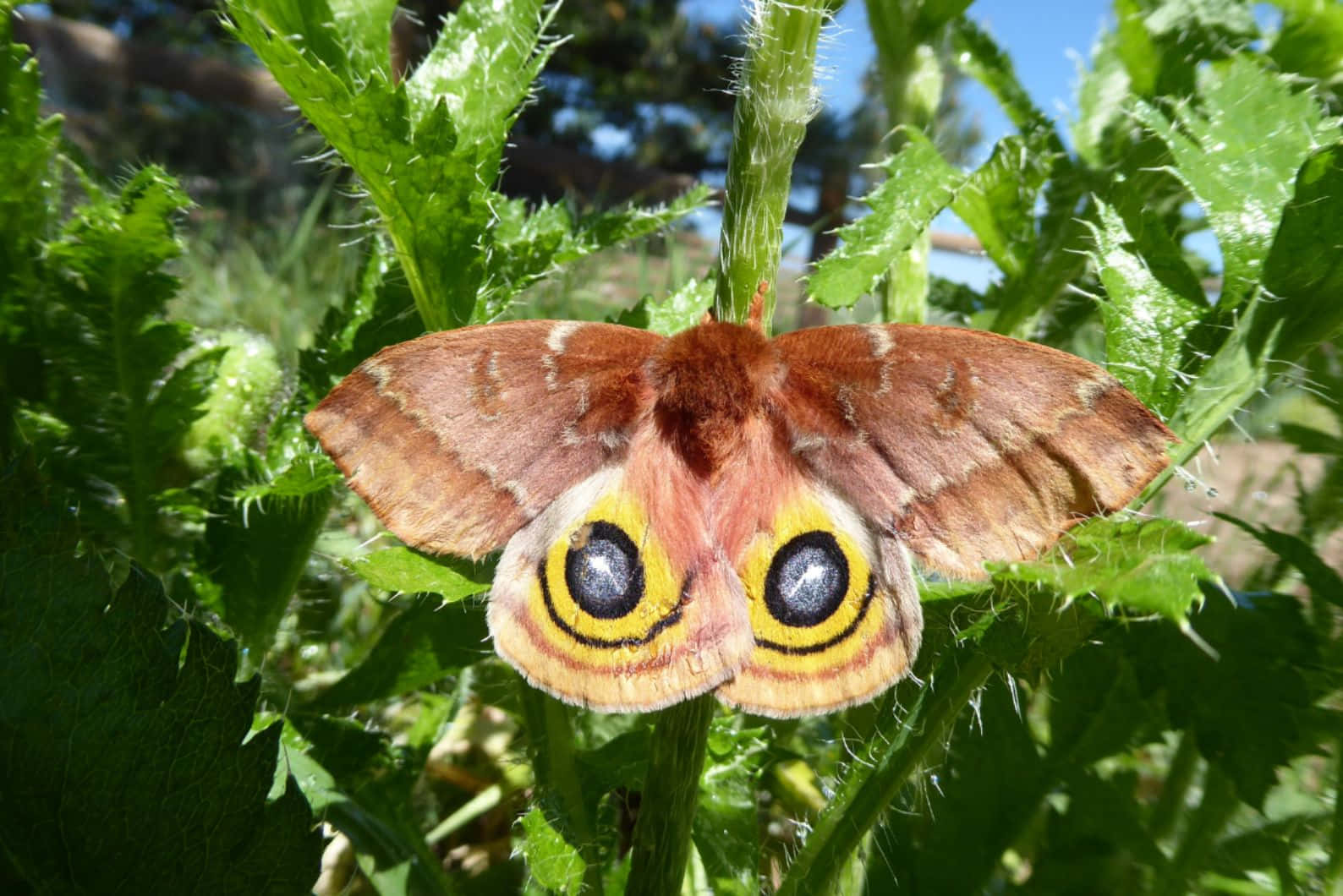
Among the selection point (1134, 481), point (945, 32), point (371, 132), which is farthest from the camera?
point (945, 32)

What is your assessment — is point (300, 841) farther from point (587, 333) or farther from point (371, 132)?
point (371, 132)

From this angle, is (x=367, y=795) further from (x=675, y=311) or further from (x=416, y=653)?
(x=675, y=311)

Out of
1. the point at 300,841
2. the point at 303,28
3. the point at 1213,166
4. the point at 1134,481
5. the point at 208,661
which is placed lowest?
the point at 300,841

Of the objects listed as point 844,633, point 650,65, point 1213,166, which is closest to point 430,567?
point 844,633

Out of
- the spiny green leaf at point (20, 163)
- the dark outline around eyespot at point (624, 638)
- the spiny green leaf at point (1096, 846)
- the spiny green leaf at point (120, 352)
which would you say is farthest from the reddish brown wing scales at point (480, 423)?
the spiny green leaf at point (1096, 846)

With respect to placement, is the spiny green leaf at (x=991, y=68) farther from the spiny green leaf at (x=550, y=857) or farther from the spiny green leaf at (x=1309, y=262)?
the spiny green leaf at (x=550, y=857)

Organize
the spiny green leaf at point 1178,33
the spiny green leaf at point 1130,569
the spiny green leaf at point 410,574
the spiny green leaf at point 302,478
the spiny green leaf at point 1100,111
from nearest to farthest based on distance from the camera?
the spiny green leaf at point 1130,569 → the spiny green leaf at point 410,574 → the spiny green leaf at point 302,478 → the spiny green leaf at point 1178,33 → the spiny green leaf at point 1100,111

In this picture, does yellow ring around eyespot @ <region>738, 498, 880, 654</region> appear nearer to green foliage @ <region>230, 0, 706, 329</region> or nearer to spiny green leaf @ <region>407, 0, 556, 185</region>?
green foliage @ <region>230, 0, 706, 329</region>

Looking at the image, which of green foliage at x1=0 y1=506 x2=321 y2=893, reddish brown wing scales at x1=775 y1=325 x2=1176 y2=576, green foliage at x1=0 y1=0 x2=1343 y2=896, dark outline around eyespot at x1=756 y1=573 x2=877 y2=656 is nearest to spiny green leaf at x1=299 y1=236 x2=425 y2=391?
green foliage at x1=0 y1=0 x2=1343 y2=896
